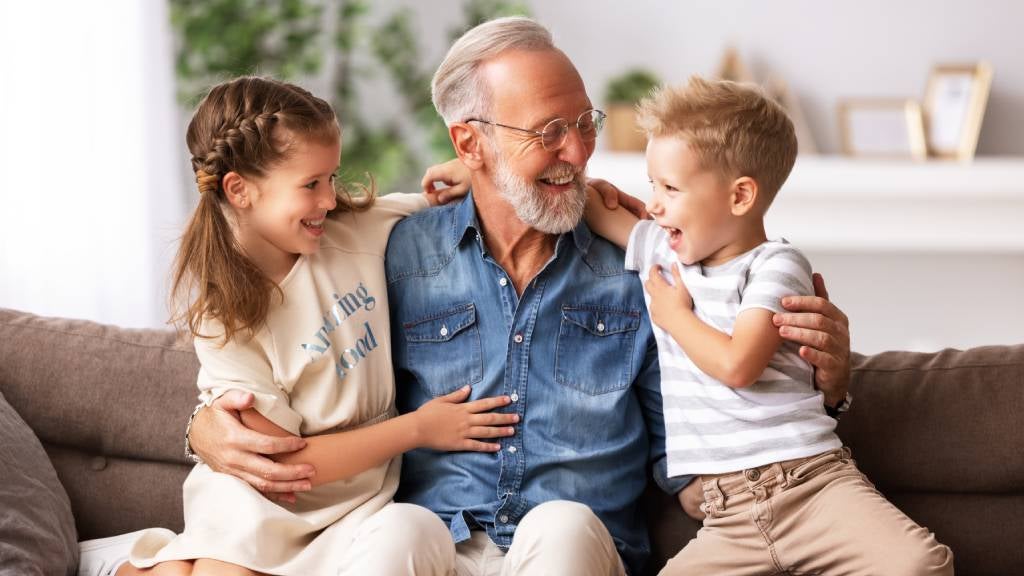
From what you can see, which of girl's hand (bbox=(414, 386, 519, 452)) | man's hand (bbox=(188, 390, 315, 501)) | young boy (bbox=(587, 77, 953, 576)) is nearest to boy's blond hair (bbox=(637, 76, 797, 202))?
young boy (bbox=(587, 77, 953, 576))

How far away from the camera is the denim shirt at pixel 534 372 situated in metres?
1.96

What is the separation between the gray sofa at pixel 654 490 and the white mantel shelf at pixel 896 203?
2.27 metres

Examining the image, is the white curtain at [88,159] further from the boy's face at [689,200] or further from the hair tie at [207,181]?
the boy's face at [689,200]

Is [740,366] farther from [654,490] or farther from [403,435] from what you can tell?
[403,435]

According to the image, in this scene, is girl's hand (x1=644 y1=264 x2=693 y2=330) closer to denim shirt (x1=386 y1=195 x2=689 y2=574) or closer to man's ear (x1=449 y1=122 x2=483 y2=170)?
denim shirt (x1=386 y1=195 x2=689 y2=574)

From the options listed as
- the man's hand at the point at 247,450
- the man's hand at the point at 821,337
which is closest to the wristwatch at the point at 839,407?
the man's hand at the point at 821,337

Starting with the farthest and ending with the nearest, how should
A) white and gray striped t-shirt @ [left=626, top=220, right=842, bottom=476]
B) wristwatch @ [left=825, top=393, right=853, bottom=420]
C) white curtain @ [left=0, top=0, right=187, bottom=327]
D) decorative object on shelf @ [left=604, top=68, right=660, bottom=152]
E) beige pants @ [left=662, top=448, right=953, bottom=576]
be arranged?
decorative object on shelf @ [left=604, top=68, right=660, bottom=152]
white curtain @ [left=0, top=0, right=187, bottom=327]
wristwatch @ [left=825, top=393, right=853, bottom=420]
white and gray striped t-shirt @ [left=626, top=220, right=842, bottom=476]
beige pants @ [left=662, top=448, right=953, bottom=576]

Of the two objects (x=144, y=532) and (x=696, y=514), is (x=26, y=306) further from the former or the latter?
(x=696, y=514)

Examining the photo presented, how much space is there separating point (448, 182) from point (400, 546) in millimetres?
801

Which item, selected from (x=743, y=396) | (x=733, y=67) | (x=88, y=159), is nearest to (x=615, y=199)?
(x=743, y=396)

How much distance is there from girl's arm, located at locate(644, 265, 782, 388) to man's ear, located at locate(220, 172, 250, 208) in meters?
0.74

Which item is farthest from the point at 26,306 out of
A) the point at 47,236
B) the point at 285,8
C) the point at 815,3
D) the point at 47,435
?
the point at 815,3

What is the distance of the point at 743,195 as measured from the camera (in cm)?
185

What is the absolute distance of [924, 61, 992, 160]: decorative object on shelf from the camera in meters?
4.34
